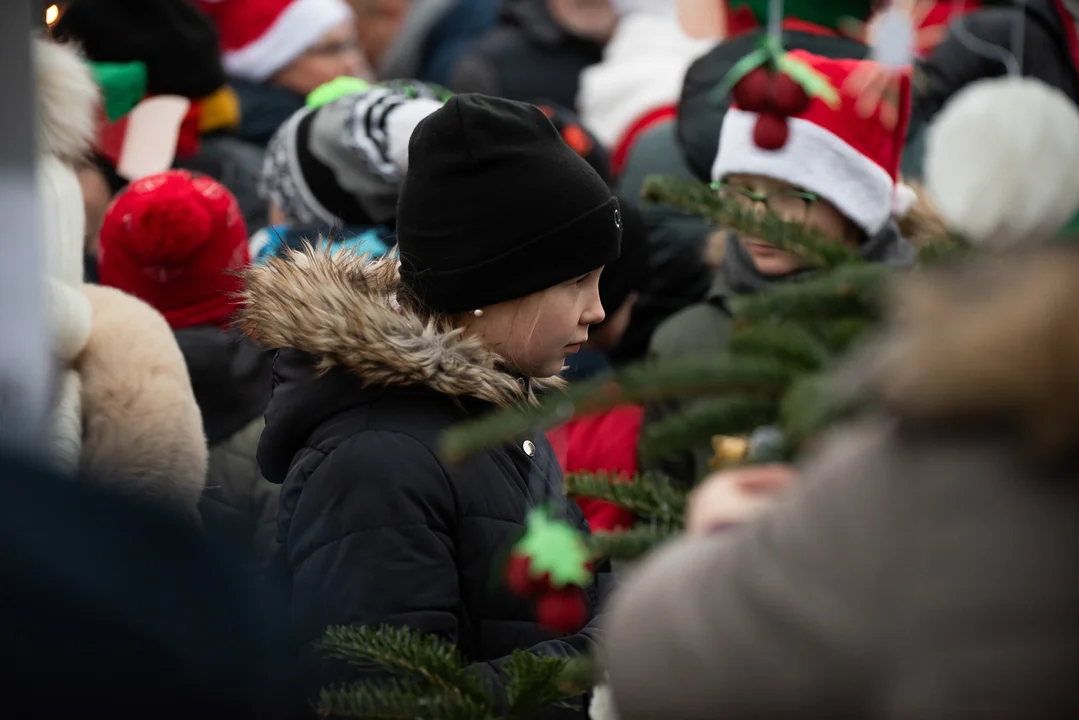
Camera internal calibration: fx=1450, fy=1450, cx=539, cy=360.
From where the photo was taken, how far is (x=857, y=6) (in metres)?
4.20

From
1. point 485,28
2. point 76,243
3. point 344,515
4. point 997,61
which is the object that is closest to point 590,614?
point 344,515

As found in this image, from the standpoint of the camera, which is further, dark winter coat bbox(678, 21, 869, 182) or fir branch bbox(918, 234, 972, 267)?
dark winter coat bbox(678, 21, 869, 182)

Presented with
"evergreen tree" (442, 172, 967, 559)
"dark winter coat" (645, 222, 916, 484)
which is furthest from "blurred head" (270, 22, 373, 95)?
"evergreen tree" (442, 172, 967, 559)

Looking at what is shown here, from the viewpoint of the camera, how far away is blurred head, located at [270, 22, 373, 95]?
490 centimetres

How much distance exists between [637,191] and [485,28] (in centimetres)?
217

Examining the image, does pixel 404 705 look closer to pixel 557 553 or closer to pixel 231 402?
pixel 557 553

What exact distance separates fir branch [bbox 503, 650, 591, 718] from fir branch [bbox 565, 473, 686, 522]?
196mm

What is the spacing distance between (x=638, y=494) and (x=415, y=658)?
0.97ft

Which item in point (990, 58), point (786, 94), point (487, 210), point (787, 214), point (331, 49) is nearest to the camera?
point (786, 94)

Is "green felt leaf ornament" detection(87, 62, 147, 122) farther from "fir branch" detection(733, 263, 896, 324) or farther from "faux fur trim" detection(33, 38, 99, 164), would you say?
"fir branch" detection(733, 263, 896, 324)

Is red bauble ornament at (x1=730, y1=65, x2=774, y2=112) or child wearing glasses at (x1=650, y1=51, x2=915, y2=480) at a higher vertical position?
red bauble ornament at (x1=730, y1=65, x2=774, y2=112)

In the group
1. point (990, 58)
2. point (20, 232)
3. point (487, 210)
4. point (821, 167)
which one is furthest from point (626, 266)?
point (20, 232)

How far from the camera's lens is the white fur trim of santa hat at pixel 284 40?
16.0 feet

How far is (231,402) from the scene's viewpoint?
3.10m
